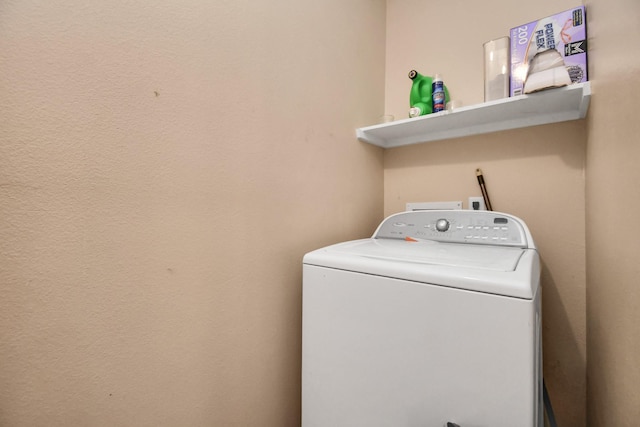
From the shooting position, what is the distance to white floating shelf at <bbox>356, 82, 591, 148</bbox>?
0.98 meters

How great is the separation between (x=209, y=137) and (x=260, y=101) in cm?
25

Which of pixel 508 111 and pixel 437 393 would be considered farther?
pixel 508 111

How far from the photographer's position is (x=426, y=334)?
646 millimetres

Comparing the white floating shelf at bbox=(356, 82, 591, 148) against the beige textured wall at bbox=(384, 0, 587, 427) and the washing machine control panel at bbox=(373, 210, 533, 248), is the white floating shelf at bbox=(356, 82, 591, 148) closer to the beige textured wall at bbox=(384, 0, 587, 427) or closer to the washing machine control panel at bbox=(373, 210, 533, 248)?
the beige textured wall at bbox=(384, 0, 587, 427)

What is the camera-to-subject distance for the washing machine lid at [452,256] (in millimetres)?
588

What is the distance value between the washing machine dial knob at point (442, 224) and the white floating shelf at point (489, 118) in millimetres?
491

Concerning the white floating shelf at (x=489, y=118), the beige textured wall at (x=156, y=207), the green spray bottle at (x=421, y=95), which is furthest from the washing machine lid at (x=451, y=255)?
the green spray bottle at (x=421, y=95)

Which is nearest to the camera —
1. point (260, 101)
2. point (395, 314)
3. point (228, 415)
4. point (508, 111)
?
point (395, 314)

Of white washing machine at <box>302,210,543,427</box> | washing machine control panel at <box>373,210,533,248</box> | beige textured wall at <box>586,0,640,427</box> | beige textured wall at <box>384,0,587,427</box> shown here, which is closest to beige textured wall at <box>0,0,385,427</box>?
white washing machine at <box>302,210,543,427</box>

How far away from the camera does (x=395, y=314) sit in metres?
0.70

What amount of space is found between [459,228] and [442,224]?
65 mm

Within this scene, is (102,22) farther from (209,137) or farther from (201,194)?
(201,194)

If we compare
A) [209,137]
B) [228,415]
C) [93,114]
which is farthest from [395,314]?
[93,114]

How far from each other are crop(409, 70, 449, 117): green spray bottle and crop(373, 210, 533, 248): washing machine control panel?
0.54 metres
